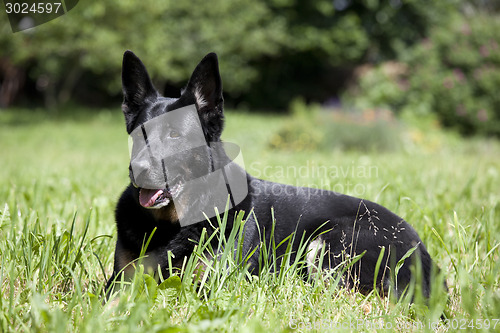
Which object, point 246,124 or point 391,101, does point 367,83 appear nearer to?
point 391,101

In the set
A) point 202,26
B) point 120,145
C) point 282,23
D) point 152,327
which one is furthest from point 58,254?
point 282,23

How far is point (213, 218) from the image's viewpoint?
2256 millimetres

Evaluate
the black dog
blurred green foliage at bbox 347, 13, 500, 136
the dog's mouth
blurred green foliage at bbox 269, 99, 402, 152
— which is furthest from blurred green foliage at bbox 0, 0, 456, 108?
the dog's mouth

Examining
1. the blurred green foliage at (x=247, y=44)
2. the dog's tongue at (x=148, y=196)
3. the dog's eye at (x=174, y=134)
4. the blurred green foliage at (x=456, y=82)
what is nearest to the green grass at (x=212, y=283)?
the dog's tongue at (x=148, y=196)

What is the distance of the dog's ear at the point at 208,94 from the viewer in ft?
7.36

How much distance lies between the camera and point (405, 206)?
3221 millimetres

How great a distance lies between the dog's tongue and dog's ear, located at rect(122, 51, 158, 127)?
1.73 ft

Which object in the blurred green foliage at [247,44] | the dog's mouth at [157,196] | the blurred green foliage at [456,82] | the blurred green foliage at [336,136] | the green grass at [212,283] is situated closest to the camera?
the green grass at [212,283]

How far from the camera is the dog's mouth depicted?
212cm

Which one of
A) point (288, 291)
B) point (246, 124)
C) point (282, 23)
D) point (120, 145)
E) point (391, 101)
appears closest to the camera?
point (288, 291)

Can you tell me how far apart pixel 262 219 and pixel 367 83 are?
1456cm

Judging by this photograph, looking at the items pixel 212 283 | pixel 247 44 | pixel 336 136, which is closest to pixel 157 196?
pixel 212 283

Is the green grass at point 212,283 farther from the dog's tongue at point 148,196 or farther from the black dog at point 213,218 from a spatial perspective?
the dog's tongue at point 148,196

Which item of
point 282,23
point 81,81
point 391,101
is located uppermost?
point 282,23
